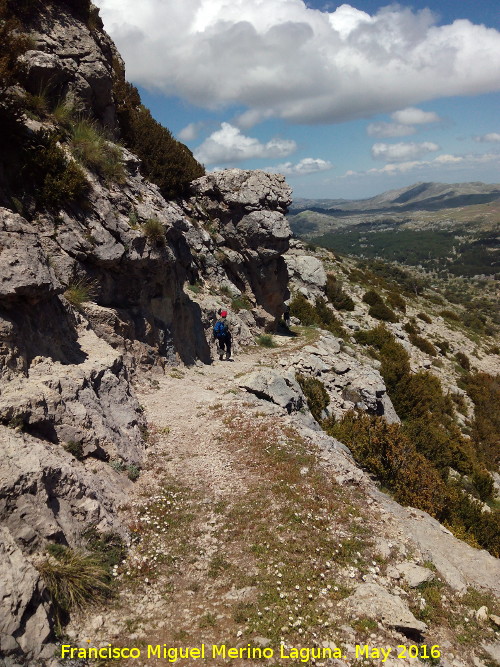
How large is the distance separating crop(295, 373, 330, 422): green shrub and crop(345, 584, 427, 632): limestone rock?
9891mm

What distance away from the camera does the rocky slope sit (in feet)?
19.2

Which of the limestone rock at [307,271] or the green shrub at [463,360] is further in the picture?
the limestone rock at [307,271]

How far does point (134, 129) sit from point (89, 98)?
613 centimetres

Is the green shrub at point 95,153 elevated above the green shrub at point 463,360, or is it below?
above

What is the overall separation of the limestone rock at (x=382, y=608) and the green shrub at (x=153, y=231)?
12326 millimetres

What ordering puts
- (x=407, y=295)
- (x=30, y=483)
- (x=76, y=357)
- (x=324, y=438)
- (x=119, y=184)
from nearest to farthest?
(x=30, y=483) → (x=76, y=357) → (x=324, y=438) → (x=119, y=184) → (x=407, y=295)

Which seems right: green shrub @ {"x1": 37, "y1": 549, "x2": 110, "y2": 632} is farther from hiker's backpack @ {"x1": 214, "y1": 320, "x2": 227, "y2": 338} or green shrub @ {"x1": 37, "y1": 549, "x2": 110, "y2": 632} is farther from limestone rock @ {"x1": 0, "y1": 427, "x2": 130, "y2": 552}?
hiker's backpack @ {"x1": 214, "y1": 320, "x2": 227, "y2": 338}

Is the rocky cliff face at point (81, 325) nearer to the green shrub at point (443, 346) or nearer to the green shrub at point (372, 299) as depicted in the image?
the green shrub at point (372, 299)

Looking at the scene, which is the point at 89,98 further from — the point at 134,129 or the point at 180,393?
the point at 180,393

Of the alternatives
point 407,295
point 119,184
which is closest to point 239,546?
point 119,184

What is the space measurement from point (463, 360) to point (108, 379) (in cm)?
3229

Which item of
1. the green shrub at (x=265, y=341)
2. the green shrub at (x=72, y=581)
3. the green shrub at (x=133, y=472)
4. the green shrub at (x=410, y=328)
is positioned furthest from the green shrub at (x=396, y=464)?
the green shrub at (x=410, y=328)

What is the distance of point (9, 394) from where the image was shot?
7.30m

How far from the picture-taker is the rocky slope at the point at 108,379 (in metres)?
5.85
